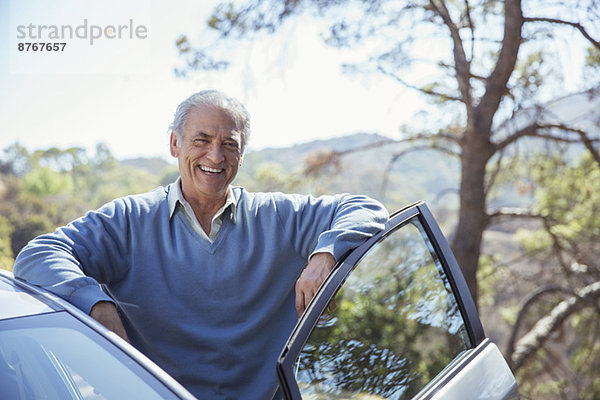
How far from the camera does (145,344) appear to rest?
73.2 inches

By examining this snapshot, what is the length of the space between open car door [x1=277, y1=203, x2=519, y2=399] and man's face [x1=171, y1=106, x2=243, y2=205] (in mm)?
613

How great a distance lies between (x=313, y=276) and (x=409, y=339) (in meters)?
0.64

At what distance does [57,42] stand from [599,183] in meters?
9.87

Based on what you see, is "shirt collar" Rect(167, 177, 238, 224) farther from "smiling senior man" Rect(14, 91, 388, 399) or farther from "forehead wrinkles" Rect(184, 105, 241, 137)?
"forehead wrinkles" Rect(184, 105, 241, 137)

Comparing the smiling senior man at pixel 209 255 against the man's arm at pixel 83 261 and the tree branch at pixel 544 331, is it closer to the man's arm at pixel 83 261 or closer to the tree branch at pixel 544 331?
the man's arm at pixel 83 261

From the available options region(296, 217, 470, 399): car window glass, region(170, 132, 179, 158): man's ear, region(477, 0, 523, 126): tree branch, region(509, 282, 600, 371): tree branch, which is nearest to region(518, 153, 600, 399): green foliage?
region(509, 282, 600, 371): tree branch

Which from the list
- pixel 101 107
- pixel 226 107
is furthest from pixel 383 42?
pixel 101 107

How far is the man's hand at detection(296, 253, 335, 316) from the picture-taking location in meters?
1.57

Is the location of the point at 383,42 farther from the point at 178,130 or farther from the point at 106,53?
the point at 106,53

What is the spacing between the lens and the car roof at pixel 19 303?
4.32 feet

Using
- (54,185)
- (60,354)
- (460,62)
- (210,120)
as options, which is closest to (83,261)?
(60,354)

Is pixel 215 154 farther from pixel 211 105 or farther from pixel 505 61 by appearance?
pixel 505 61

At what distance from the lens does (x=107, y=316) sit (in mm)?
1417

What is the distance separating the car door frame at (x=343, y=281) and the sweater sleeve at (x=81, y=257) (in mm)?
553
